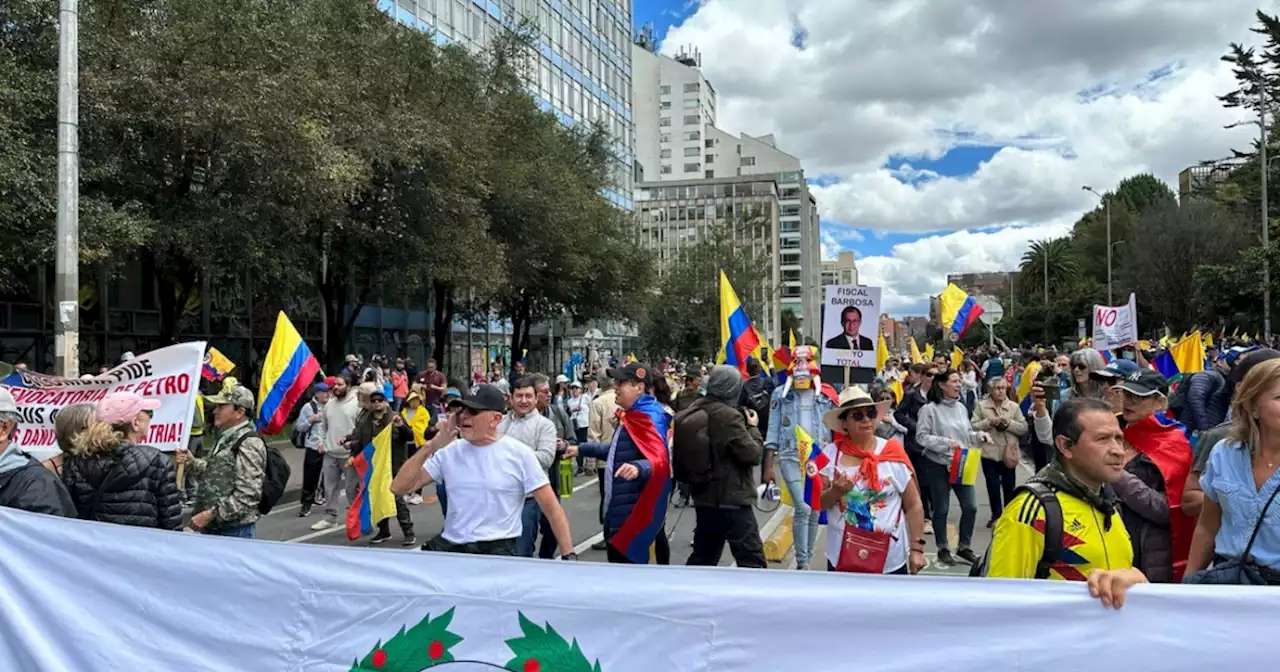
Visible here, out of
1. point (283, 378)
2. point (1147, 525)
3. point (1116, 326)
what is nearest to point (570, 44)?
point (1116, 326)

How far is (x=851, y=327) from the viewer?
28.3ft

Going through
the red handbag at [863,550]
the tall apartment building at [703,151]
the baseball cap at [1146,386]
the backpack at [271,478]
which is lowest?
the red handbag at [863,550]

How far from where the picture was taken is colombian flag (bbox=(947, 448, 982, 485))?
7105mm

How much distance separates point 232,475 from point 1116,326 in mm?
13527

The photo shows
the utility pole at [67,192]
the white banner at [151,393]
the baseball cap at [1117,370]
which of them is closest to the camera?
the baseball cap at [1117,370]

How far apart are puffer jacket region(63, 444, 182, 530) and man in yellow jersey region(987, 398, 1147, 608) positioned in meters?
3.83

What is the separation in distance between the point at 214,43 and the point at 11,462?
45.5 ft

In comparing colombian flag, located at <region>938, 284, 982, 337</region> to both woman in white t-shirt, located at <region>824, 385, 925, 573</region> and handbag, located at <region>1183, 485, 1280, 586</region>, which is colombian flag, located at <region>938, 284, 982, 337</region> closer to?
woman in white t-shirt, located at <region>824, 385, 925, 573</region>

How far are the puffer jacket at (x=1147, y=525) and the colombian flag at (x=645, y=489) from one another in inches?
104

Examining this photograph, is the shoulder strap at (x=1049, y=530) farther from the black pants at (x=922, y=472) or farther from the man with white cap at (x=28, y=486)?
the black pants at (x=922, y=472)

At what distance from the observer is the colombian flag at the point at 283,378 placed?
901cm

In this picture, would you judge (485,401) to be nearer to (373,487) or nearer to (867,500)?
(867,500)

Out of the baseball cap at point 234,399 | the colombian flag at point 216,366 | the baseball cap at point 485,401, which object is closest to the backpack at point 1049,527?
the baseball cap at point 485,401

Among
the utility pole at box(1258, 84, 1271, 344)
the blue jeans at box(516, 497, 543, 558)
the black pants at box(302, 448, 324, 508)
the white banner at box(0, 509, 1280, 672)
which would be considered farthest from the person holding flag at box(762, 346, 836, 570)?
the utility pole at box(1258, 84, 1271, 344)
